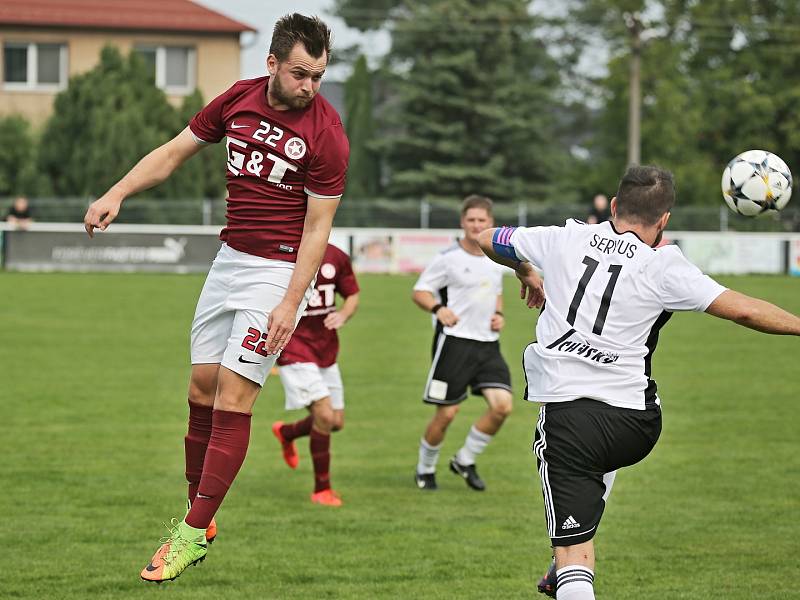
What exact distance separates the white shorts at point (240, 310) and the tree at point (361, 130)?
1724 inches

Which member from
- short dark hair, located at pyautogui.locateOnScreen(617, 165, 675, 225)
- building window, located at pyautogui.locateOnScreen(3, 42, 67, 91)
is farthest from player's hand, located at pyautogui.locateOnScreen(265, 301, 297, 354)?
building window, located at pyautogui.locateOnScreen(3, 42, 67, 91)

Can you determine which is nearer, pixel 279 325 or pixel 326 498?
pixel 279 325

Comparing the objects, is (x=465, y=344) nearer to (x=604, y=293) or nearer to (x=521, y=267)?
(x=521, y=267)

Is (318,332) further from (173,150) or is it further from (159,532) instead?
(173,150)

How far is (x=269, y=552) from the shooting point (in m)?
7.61

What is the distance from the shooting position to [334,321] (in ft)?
31.1

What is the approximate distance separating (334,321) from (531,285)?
374 centimetres

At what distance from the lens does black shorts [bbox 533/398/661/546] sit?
17.4 ft

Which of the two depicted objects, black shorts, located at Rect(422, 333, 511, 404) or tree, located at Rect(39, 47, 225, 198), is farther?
tree, located at Rect(39, 47, 225, 198)

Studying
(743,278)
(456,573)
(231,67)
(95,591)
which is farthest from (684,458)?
(231,67)

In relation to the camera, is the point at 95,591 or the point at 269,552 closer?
the point at 95,591

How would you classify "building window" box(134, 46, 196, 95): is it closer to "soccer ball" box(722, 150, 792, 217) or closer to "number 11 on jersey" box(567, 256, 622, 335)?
"soccer ball" box(722, 150, 792, 217)

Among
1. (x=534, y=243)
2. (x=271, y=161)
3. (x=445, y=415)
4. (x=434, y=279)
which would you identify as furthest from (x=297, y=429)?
(x=534, y=243)

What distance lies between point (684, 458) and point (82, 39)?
40293mm
